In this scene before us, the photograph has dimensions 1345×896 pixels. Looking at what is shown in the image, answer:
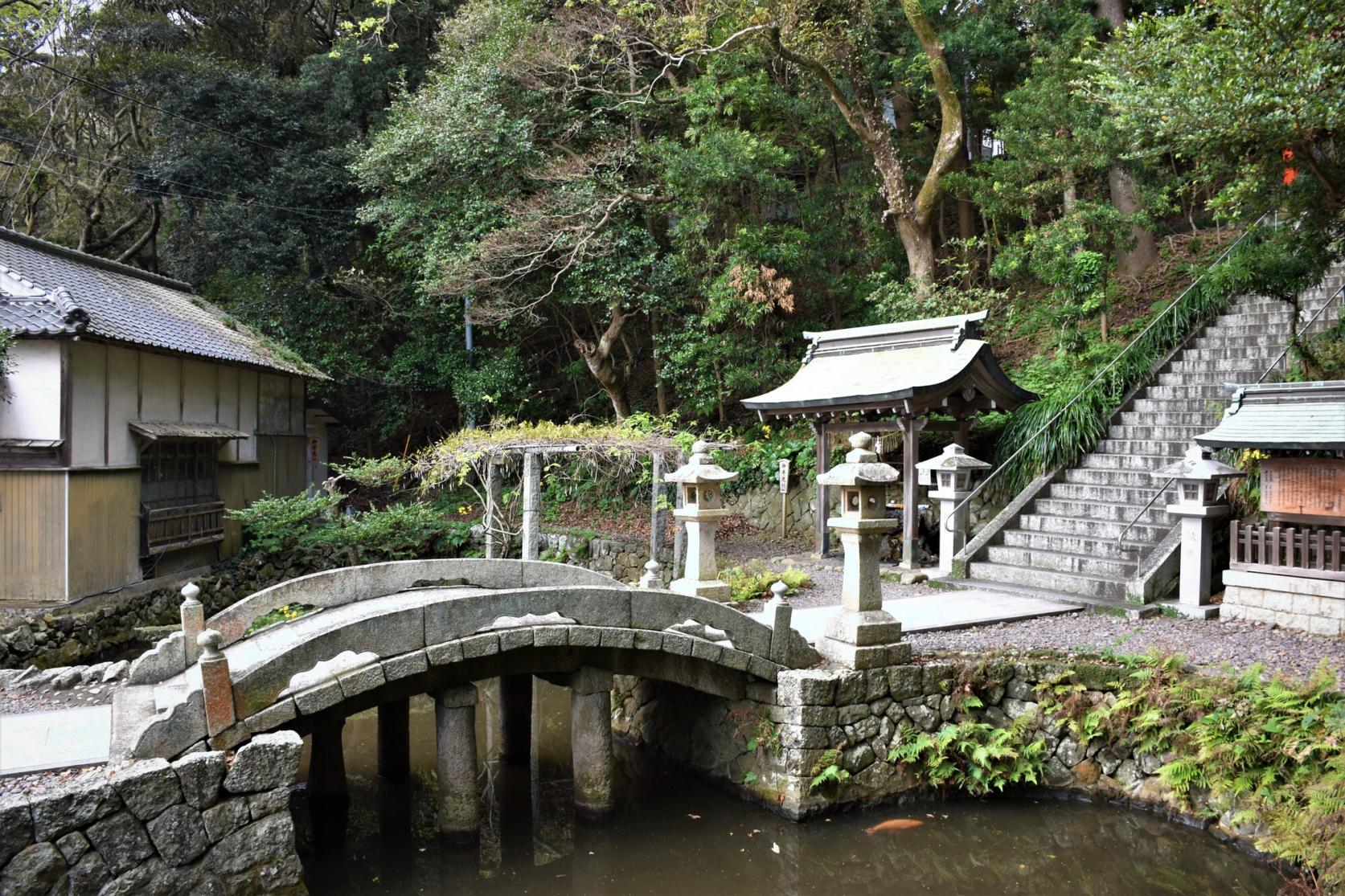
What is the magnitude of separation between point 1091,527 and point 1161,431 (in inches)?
113

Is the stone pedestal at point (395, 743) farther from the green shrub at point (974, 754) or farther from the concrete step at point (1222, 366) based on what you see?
the concrete step at point (1222, 366)

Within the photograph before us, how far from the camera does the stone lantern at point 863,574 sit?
9586 mm

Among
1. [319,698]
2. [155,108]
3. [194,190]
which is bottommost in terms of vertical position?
[319,698]

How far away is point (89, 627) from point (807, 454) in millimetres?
13893

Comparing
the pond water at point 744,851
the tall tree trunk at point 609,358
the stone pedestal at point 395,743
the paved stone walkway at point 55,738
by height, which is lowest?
Result: the pond water at point 744,851

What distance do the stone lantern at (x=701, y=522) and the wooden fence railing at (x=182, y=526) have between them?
11165 millimetres

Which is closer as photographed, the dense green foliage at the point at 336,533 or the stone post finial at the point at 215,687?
the stone post finial at the point at 215,687

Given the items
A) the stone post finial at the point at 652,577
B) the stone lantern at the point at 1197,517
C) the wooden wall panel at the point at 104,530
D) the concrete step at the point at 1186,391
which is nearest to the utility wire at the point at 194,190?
the wooden wall panel at the point at 104,530

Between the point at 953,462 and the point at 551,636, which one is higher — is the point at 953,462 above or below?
above

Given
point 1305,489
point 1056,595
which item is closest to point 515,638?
point 1056,595

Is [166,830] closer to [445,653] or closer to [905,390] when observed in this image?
[445,653]

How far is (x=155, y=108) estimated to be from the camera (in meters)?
24.4

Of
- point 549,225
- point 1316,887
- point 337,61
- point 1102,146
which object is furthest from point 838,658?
point 337,61

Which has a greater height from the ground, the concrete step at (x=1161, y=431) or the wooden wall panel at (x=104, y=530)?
the concrete step at (x=1161, y=431)
